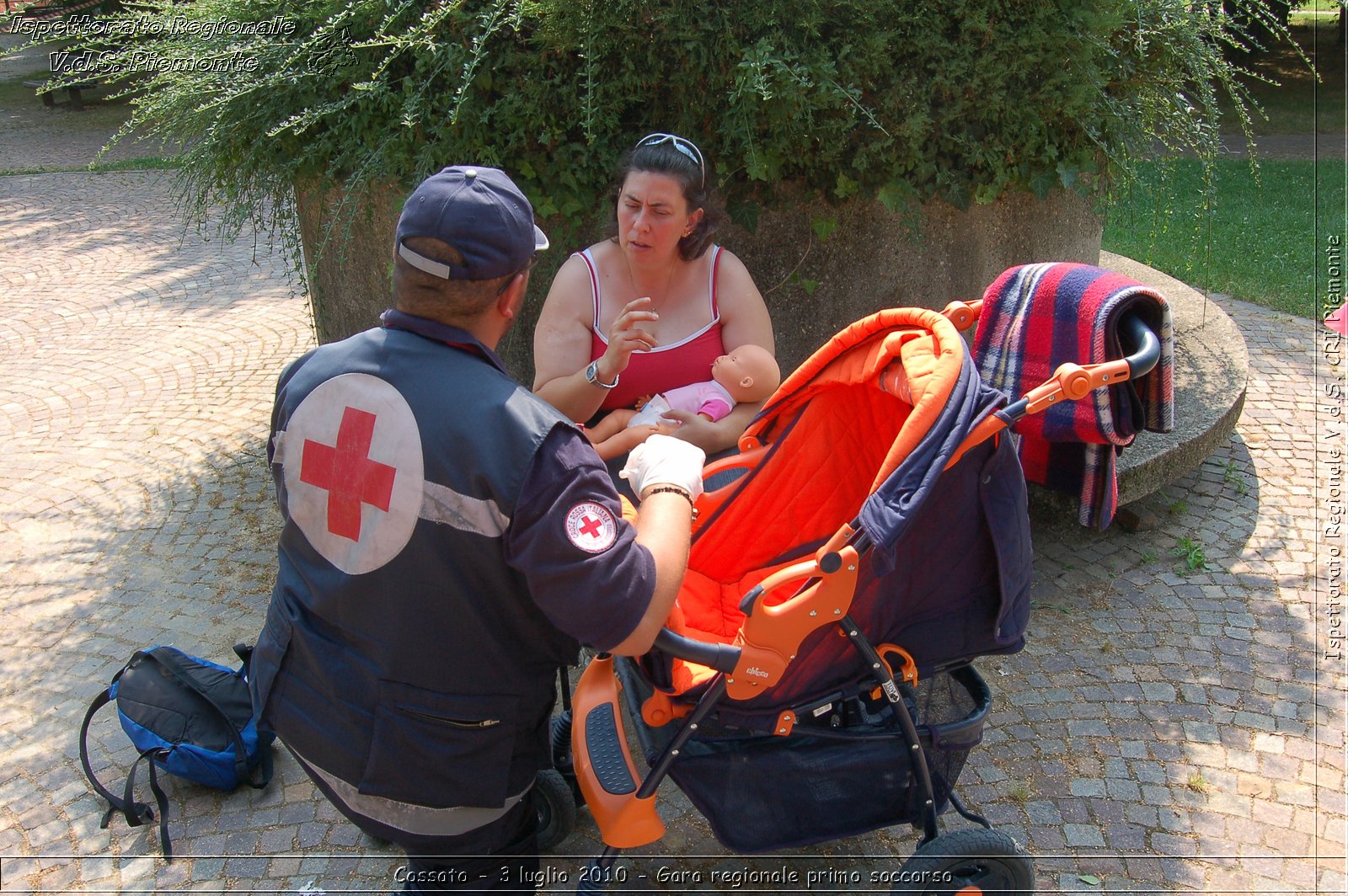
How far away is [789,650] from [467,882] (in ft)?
2.71

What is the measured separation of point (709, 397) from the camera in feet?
10.8

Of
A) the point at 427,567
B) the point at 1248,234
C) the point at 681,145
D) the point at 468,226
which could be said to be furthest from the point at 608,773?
the point at 1248,234

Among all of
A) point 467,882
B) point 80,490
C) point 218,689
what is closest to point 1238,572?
point 467,882

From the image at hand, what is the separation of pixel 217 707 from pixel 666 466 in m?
1.76

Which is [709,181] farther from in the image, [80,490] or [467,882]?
[80,490]

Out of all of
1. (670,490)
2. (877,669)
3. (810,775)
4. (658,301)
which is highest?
(658,301)

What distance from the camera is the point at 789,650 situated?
2135 mm

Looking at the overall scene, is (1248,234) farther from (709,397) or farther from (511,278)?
(511,278)

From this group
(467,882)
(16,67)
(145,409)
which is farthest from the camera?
(16,67)

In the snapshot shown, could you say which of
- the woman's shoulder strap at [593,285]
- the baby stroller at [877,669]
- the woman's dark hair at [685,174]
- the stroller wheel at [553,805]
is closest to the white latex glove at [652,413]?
the woman's shoulder strap at [593,285]

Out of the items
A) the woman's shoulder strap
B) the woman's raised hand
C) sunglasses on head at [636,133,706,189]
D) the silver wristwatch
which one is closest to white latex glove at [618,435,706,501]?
the woman's raised hand

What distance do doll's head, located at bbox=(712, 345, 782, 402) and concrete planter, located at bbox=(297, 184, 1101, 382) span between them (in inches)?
35.2

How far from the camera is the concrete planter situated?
4.08m

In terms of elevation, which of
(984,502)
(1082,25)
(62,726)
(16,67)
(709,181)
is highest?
(16,67)
